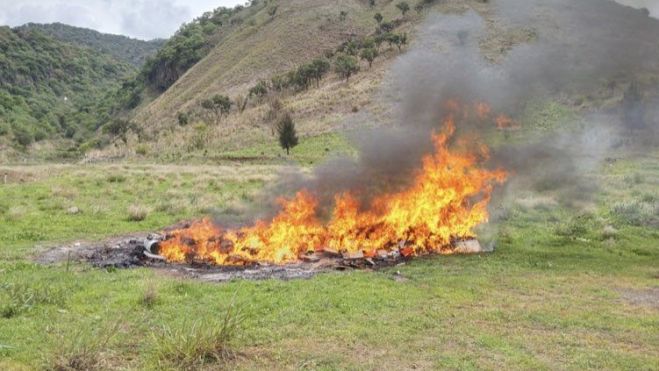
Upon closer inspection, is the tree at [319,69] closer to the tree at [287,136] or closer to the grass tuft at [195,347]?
the tree at [287,136]

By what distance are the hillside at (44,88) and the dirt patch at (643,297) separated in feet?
329

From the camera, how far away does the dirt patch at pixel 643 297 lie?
12.6 metres

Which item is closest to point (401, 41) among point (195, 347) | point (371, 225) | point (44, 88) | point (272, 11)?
point (272, 11)

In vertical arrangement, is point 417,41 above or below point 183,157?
above

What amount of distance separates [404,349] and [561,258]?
29.6 feet

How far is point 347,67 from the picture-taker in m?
83.3

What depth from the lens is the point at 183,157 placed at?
5281 centimetres

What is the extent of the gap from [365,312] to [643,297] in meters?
6.82

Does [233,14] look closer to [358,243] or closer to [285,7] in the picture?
[285,7]

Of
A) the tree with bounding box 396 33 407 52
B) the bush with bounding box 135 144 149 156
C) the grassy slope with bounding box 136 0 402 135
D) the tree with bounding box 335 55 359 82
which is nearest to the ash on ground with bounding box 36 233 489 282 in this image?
the bush with bounding box 135 144 149 156

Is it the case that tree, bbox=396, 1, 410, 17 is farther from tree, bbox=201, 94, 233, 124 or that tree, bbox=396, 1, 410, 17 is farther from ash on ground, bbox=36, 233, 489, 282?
ash on ground, bbox=36, 233, 489, 282

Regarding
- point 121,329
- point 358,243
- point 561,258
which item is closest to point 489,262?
point 561,258

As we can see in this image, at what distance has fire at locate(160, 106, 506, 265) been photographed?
1672cm

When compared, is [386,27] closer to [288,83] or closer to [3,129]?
[288,83]
